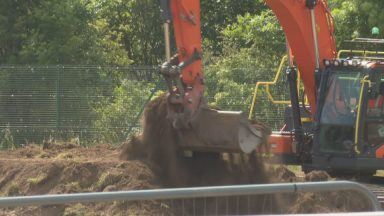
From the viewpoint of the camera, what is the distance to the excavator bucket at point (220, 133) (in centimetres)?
1020

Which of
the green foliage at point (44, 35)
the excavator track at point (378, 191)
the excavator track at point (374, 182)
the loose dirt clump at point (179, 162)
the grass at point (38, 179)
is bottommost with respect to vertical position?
the excavator track at point (374, 182)

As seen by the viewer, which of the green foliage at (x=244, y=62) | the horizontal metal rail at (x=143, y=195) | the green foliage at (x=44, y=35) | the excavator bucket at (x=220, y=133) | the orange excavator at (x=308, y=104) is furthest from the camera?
the green foliage at (x=44, y=35)

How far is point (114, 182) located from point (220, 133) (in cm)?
152

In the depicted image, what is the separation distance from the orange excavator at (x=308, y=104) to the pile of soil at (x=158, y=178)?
13.5 inches

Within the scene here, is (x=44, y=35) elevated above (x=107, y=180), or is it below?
above

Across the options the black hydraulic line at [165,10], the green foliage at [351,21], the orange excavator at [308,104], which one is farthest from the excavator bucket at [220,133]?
the green foliage at [351,21]

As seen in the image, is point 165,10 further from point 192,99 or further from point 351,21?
point 351,21

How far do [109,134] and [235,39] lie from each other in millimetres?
8118

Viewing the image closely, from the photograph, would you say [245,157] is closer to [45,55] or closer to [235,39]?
[45,55]

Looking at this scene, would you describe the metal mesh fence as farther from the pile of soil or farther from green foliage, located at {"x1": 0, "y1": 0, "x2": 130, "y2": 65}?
the pile of soil

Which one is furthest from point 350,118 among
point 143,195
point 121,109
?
point 121,109

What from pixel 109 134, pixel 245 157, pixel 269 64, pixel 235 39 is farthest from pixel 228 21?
pixel 245 157

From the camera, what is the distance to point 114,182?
10.3m

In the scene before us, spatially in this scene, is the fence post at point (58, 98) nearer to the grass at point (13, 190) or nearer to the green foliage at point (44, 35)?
the green foliage at point (44, 35)
